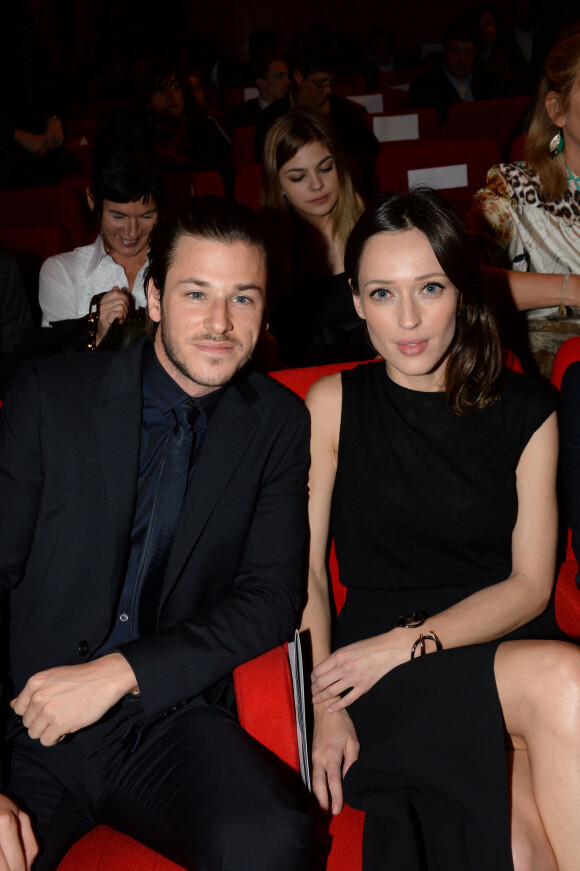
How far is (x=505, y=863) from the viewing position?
4.12 ft

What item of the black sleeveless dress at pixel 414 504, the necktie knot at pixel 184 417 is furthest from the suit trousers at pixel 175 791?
the necktie knot at pixel 184 417

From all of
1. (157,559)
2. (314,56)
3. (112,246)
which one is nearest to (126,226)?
(112,246)

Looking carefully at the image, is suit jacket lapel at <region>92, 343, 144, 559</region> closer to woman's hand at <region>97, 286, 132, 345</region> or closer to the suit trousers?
the suit trousers

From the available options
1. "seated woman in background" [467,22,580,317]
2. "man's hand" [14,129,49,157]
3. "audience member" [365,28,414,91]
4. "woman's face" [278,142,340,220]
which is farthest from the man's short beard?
"audience member" [365,28,414,91]

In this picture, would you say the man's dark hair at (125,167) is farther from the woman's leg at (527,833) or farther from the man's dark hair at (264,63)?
the man's dark hair at (264,63)

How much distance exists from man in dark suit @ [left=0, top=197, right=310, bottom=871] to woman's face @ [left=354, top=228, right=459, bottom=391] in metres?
0.23

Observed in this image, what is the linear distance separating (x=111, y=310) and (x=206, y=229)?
1.80 feet

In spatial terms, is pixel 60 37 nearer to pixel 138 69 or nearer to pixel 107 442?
pixel 138 69

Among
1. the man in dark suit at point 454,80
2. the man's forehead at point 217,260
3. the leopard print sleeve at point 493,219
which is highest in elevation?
the man in dark suit at point 454,80

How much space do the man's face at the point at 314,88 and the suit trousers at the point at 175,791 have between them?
3.76 m

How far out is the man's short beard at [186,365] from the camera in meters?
1.51

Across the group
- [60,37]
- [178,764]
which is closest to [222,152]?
[178,764]

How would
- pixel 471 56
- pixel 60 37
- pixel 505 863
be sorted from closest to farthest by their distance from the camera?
1. pixel 505 863
2. pixel 471 56
3. pixel 60 37

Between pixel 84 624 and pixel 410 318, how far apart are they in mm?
814
